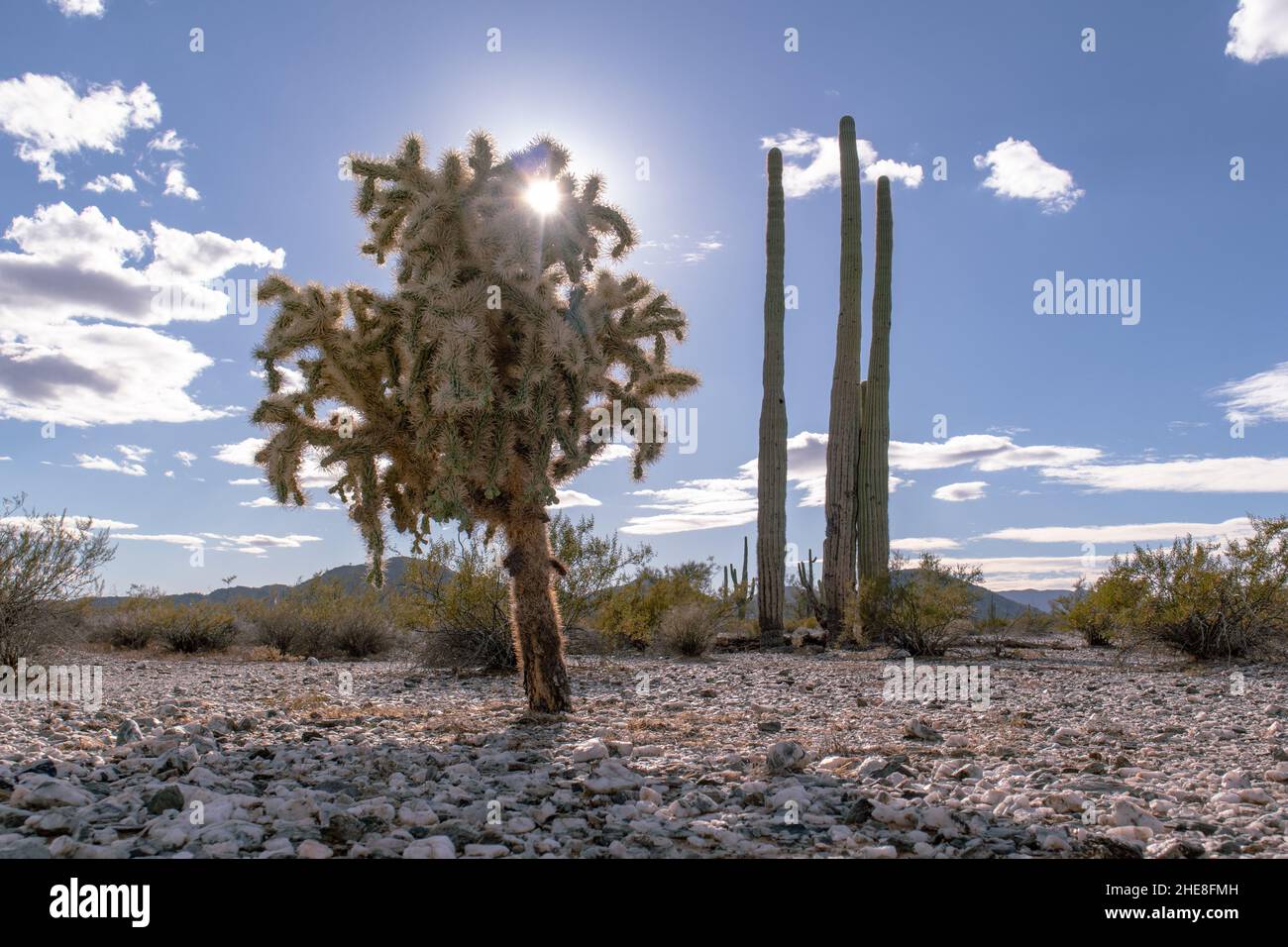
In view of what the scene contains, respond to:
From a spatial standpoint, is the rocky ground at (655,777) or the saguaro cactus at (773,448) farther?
the saguaro cactus at (773,448)

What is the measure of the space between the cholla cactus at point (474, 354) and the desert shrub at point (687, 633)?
22.4ft

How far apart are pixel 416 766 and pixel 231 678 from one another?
7.59 metres

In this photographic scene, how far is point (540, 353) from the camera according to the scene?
663 cm

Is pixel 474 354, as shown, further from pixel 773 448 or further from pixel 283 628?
pixel 283 628

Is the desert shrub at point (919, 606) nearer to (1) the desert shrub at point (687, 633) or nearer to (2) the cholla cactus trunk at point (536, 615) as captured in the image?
(1) the desert shrub at point (687, 633)

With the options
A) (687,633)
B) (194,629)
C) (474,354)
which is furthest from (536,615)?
(194,629)

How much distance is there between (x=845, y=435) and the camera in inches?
645

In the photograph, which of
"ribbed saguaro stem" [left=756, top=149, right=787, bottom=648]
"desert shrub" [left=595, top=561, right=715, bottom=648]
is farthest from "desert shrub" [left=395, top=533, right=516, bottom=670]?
"ribbed saguaro stem" [left=756, top=149, right=787, bottom=648]

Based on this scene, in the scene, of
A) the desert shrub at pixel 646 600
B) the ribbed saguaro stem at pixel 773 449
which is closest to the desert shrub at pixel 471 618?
the desert shrub at pixel 646 600

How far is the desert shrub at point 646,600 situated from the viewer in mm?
14250

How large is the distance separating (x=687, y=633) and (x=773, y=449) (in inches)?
175

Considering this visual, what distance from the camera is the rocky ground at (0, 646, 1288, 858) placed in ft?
12.3

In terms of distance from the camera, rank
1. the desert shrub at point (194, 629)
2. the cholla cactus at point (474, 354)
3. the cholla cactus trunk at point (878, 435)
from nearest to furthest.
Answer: the cholla cactus at point (474, 354), the cholla cactus trunk at point (878, 435), the desert shrub at point (194, 629)

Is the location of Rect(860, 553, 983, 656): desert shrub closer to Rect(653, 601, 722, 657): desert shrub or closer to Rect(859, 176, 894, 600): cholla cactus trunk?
Rect(859, 176, 894, 600): cholla cactus trunk
